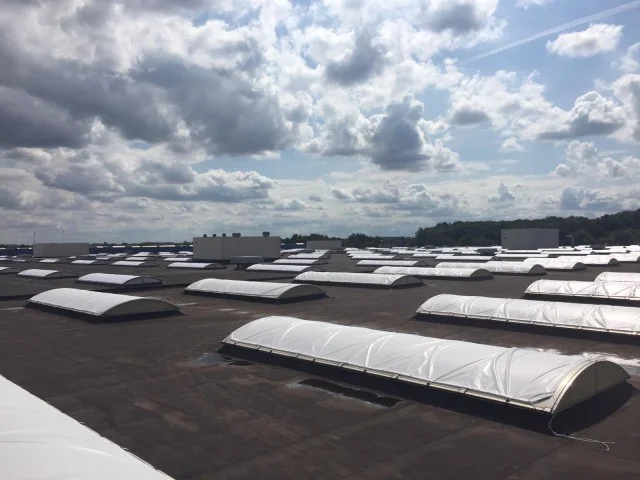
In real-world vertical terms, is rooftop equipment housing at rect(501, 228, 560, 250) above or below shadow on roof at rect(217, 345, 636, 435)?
above

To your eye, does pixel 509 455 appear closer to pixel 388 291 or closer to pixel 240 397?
pixel 240 397

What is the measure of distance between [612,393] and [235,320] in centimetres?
2570

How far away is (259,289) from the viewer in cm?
4938

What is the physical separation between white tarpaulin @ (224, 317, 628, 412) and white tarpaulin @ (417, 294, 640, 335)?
37.3 feet

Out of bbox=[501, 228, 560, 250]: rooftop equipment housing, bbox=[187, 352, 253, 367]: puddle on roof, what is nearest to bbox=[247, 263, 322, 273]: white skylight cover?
bbox=[187, 352, 253, 367]: puddle on roof

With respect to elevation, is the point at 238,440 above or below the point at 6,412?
below

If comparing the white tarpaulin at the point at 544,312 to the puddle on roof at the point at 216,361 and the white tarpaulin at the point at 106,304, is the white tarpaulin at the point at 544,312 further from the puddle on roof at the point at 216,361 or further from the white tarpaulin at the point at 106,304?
the white tarpaulin at the point at 106,304

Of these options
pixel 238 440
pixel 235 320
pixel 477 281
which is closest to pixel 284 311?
pixel 235 320

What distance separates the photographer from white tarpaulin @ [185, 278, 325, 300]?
47.6 metres

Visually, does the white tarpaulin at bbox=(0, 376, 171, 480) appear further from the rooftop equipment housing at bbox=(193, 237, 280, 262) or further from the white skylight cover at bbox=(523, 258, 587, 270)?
the rooftop equipment housing at bbox=(193, 237, 280, 262)

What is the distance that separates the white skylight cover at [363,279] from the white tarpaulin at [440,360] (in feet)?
111

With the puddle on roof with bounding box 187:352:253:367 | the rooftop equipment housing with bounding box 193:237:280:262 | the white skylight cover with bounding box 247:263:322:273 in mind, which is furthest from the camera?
the rooftop equipment housing with bounding box 193:237:280:262

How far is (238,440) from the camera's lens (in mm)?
15336

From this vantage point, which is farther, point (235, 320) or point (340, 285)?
point (340, 285)
